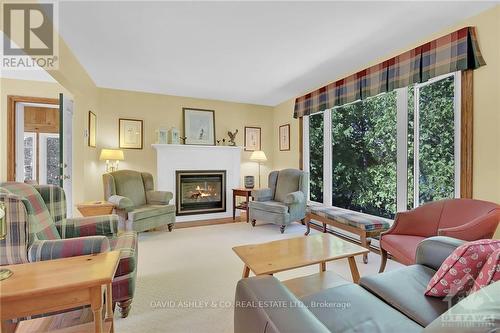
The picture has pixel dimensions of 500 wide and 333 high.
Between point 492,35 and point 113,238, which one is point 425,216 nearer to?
point 492,35

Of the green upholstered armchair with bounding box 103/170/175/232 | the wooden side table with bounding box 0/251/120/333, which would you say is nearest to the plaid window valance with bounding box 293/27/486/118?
the green upholstered armchair with bounding box 103/170/175/232

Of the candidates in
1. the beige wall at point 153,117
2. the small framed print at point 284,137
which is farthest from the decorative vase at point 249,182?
the small framed print at point 284,137

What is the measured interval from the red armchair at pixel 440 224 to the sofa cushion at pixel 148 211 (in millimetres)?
2959

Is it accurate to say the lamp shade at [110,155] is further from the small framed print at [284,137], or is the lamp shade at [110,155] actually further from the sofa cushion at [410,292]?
the sofa cushion at [410,292]

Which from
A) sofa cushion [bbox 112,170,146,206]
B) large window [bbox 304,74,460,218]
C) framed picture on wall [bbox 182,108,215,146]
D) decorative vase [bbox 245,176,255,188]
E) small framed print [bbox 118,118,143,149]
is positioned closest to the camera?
large window [bbox 304,74,460,218]

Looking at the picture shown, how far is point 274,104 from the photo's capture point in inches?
220

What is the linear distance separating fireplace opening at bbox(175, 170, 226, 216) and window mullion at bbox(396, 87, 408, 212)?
123 inches

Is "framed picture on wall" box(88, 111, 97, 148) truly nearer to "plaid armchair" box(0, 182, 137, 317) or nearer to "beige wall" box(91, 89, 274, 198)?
"beige wall" box(91, 89, 274, 198)

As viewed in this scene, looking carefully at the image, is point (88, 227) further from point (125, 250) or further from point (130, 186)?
point (130, 186)

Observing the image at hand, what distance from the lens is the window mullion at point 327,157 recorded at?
4.24 meters

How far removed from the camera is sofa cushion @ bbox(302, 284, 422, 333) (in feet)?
3.53

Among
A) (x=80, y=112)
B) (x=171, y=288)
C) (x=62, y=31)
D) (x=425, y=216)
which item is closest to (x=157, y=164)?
(x=80, y=112)

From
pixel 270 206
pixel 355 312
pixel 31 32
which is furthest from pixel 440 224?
pixel 31 32

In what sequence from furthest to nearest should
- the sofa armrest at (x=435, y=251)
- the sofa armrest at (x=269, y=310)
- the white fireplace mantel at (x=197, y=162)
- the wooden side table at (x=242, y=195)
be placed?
the wooden side table at (x=242, y=195)
the white fireplace mantel at (x=197, y=162)
the sofa armrest at (x=435, y=251)
the sofa armrest at (x=269, y=310)
